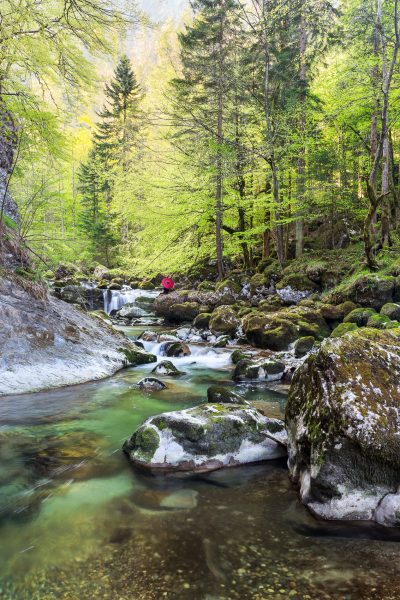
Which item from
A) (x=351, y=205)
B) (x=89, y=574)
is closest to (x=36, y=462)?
(x=89, y=574)

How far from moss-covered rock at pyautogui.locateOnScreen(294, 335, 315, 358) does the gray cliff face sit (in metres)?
3.81

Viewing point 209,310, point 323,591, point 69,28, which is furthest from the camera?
point 209,310

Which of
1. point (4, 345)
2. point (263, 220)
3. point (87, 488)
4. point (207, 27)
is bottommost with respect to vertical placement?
point (87, 488)

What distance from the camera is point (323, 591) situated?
210cm

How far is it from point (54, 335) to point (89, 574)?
16.4 feet

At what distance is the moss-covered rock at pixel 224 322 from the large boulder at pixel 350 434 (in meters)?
7.99

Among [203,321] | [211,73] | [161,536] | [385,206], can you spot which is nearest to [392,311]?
[385,206]

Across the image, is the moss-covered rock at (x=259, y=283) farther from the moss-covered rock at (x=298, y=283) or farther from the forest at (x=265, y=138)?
the forest at (x=265, y=138)

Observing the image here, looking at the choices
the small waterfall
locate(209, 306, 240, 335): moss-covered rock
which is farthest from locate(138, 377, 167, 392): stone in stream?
the small waterfall

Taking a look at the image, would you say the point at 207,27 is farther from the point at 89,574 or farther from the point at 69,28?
the point at 89,574

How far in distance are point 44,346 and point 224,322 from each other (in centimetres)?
624

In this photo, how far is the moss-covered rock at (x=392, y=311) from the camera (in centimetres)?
968

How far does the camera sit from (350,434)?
2.91 meters

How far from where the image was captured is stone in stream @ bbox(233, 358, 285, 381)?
7.27m
